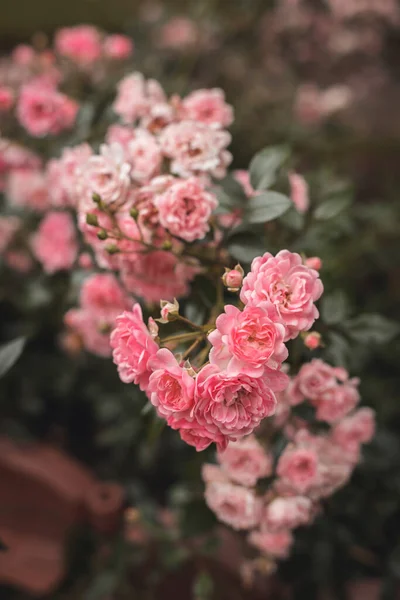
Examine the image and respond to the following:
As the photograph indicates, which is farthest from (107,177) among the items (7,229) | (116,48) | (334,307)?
(116,48)

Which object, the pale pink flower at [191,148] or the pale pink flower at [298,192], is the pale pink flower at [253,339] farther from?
the pale pink flower at [298,192]

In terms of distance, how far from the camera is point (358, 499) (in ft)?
3.99

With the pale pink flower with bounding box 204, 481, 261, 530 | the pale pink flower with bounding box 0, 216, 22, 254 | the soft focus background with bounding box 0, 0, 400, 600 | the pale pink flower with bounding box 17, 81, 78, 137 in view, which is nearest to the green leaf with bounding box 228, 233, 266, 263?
the soft focus background with bounding box 0, 0, 400, 600

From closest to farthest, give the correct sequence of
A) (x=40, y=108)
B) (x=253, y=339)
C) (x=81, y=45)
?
(x=253, y=339) → (x=40, y=108) → (x=81, y=45)

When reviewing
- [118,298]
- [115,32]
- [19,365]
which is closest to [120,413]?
[19,365]

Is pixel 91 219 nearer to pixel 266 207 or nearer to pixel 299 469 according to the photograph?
pixel 266 207

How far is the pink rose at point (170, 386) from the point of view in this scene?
2.03ft

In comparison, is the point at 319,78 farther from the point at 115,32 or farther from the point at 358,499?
the point at 358,499

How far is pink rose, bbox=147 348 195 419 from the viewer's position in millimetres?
618

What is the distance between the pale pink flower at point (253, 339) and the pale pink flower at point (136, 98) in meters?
0.47

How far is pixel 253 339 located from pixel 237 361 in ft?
0.10

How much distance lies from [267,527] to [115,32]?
2.53 metres

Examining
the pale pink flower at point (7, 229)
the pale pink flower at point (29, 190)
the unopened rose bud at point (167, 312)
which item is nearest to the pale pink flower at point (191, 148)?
the unopened rose bud at point (167, 312)

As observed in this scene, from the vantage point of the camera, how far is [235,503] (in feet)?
2.71
